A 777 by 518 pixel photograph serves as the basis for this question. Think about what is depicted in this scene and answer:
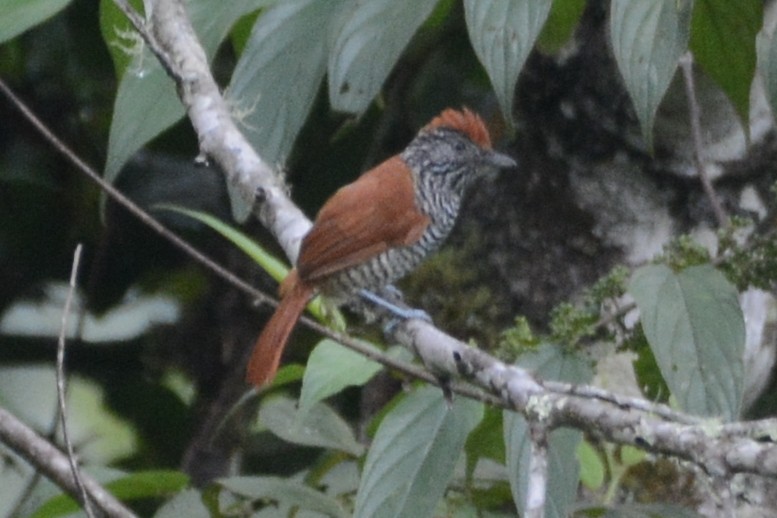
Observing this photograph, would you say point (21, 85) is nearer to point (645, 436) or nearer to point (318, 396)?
point (318, 396)

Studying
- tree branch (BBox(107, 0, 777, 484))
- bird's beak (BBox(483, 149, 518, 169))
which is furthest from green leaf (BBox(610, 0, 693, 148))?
bird's beak (BBox(483, 149, 518, 169))

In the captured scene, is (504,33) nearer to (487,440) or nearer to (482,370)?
(482,370)

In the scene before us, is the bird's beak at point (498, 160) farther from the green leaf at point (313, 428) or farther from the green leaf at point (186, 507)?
the green leaf at point (186, 507)

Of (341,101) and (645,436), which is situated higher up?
(341,101)

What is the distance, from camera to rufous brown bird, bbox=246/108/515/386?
2.85 metres

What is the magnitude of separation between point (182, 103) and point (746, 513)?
5.17 ft

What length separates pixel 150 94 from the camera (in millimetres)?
2520

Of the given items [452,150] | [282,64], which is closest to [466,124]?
[452,150]

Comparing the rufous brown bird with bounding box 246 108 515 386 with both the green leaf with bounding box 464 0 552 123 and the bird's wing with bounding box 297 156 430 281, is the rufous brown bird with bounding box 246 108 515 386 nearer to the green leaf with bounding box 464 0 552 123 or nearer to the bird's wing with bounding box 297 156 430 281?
the bird's wing with bounding box 297 156 430 281

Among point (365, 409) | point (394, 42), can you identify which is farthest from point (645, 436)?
point (365, 409)

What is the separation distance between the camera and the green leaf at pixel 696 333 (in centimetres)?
208

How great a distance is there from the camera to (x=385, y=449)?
2217mm

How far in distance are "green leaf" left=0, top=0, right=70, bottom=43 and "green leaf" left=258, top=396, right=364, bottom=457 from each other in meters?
0.89

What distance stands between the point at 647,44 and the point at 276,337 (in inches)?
44.0
